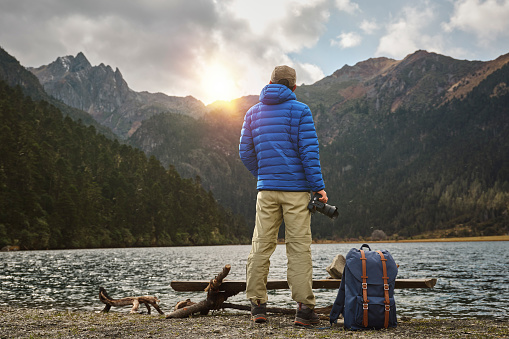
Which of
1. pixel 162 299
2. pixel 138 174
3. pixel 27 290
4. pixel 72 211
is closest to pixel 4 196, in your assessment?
pixel 72 211

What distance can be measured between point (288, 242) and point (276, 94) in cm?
286

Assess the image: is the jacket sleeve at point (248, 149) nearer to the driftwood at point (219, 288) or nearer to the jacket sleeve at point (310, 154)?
the jacket sleeve at point (310, 154)

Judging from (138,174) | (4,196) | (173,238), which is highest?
(138,174)

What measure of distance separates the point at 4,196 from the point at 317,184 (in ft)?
307

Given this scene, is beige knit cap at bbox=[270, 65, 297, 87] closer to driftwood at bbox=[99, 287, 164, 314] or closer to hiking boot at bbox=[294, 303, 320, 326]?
hiking boot at bbox=[294, 303, 320, 326]

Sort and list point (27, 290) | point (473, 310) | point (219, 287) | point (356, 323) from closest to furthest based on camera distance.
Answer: point (356, 323) → point (219, 287) → point (473, 310) → point (27, 290)

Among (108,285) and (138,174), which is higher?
(138,174)

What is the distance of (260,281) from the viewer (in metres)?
7.78

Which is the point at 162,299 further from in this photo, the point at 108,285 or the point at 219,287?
the point at 219,287

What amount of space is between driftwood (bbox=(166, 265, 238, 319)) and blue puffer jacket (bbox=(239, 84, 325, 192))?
8.89ft

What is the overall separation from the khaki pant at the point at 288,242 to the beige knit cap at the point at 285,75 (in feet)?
7.47

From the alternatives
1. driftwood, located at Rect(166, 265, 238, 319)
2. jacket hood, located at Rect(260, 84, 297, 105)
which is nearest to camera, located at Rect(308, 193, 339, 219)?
jacket hood, located at Rect(260, 84, 297, 105)

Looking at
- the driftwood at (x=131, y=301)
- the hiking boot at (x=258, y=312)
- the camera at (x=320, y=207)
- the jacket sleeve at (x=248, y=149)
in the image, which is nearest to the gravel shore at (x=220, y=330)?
the hiking boot at (x=258, y=312)

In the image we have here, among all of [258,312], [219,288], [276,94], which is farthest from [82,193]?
[276,94]
